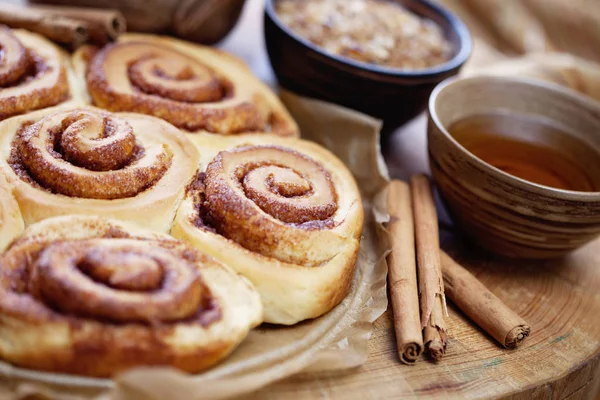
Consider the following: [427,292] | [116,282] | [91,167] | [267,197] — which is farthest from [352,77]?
[116,282]

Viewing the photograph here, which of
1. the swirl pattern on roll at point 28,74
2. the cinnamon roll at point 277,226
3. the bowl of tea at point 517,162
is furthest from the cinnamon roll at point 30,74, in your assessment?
the bowl of tea at point 517,162

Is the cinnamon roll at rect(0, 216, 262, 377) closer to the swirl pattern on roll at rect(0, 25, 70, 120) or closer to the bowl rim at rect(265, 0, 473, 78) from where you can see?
the swirl pattern on roll at rect(0, 25, 70, 120)

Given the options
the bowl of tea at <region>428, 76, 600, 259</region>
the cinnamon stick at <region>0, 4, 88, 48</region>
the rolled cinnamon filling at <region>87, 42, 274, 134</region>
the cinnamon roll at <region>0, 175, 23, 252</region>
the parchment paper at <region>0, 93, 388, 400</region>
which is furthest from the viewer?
the cinnamon stick at <region>0, 4, 88, 48</region>

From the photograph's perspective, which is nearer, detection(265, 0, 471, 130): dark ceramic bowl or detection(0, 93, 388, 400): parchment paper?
detection(0, 93, 388, 400): parchment paper

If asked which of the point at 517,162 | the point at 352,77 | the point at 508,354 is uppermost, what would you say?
the point at 352,77

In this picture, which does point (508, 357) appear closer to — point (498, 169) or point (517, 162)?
point (498, 169)

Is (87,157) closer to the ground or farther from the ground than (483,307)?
farther from the ground

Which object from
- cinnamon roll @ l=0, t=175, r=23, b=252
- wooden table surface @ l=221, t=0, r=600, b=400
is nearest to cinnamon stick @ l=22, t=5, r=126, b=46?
cinnamon roll @ l=0, t=175, r=23, b=252

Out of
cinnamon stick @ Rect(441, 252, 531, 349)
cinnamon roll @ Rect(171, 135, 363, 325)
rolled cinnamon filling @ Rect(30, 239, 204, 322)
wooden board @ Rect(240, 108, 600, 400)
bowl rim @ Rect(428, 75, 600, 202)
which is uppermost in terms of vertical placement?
bowl rim @ Rect(428, 75, 600, 202)
